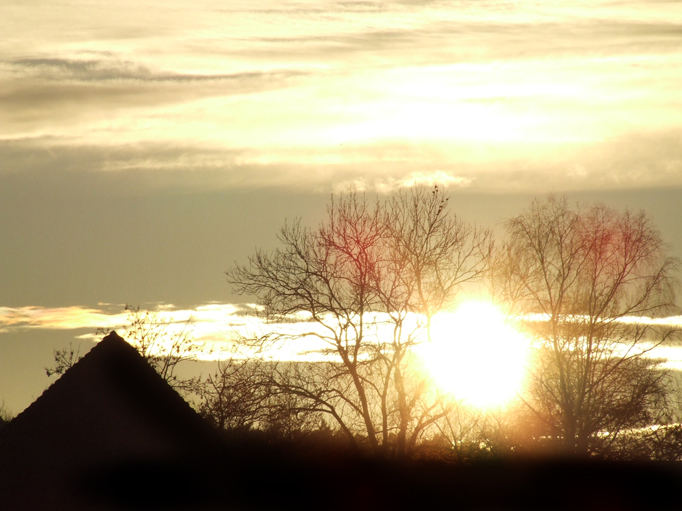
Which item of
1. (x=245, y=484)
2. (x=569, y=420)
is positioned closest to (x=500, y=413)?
(x=569, y=420)

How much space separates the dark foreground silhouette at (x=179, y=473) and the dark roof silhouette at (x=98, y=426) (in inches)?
1.1

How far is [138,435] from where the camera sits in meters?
25.5

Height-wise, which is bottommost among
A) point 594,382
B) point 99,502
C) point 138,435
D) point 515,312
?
point 99,502

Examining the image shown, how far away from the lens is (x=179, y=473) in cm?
2484

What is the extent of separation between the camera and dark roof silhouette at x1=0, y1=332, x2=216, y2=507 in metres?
24.4

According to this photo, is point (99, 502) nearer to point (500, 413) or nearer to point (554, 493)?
point (554, 493)

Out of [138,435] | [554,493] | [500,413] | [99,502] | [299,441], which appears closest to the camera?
[99,502]

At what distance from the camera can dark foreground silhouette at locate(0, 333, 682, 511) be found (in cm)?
2428

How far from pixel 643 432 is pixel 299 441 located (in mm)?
14401

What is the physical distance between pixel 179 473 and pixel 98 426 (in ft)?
8.06

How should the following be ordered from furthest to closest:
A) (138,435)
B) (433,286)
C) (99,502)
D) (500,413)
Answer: (500,413)
(433,286)
(138,435)
(99,502)

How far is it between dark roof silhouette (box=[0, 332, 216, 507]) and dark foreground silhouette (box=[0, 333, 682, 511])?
0.03 m

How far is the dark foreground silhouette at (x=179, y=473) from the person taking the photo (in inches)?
956

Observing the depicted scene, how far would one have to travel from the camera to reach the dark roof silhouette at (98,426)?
24359 millimetres
